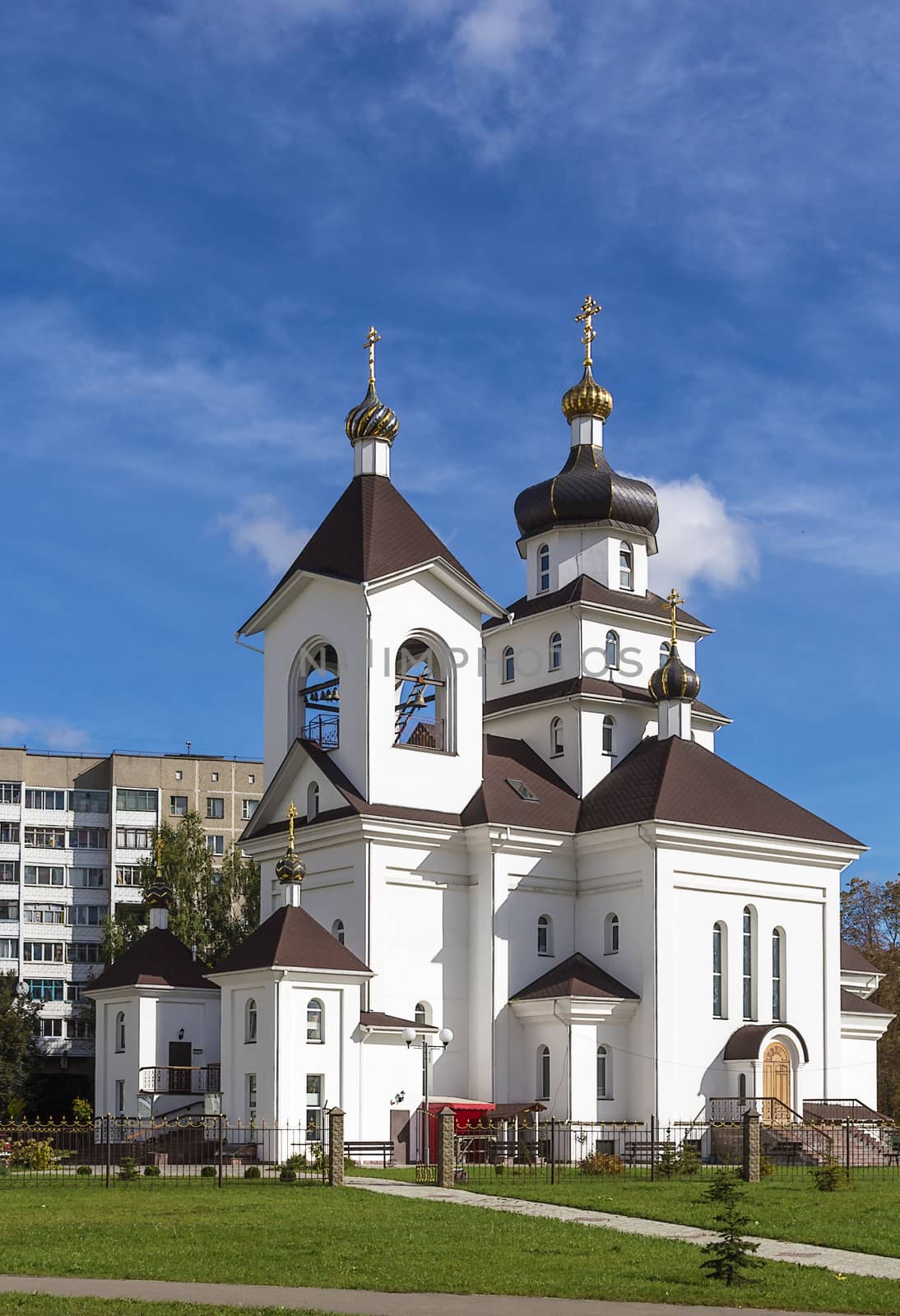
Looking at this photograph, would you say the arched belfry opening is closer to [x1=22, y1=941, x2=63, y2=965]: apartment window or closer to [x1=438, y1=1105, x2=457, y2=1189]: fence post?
[x1=438, y1=1105, x2=457, y2=1189]: fence post

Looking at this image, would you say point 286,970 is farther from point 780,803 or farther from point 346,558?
point 780,803

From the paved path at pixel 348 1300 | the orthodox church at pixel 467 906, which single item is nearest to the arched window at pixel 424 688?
the orthodox church at pixel 467 906

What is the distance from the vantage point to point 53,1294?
47.5 ft

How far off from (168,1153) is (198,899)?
79.1ft

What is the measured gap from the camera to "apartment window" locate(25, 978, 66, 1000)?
71.9 m

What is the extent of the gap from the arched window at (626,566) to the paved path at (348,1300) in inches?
1167

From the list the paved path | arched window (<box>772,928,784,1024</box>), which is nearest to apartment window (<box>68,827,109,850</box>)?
arched window (<box>772,928,784,1024</box>)

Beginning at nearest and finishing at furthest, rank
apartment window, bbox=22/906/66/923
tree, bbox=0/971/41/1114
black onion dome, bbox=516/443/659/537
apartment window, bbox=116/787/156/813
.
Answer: black onion dome, bbox=516/443/659/537 → tree, bbox=0/971/41/1114 → apartment window, bbox=22/906/66/923 → apartment window, bbox=116/787/156/813

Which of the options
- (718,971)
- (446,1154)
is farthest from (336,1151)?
(718,971)

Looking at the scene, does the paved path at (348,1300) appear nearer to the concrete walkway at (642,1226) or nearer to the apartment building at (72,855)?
the concrete walkway at (642,1226)

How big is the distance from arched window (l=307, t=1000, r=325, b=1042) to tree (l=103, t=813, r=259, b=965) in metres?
21.9

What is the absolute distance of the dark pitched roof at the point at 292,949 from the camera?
107 ft

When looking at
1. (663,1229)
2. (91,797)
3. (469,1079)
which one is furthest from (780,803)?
(91,797)

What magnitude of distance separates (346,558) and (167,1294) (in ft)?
79.5
